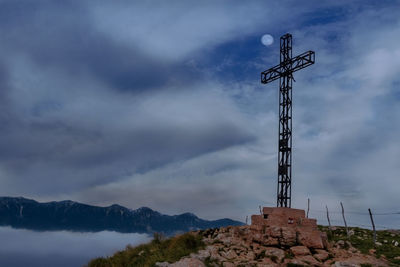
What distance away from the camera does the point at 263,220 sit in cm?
2933

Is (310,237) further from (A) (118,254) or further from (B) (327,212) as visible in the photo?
(B) (327,212)

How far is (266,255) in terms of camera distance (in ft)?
84.0

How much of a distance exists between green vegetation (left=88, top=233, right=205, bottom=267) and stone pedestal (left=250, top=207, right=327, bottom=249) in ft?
16.1

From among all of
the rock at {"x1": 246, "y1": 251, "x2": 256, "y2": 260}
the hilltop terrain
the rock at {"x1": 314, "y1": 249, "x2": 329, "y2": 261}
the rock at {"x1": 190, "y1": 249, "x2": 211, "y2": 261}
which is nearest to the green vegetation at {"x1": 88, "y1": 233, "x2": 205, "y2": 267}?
the hilltop terrain

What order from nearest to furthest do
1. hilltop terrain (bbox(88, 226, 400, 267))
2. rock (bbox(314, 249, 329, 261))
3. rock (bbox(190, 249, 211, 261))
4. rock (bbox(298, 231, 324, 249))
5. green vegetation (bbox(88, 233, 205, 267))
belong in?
1. hilltop terrain (bbox(88, 226, 400, 267))
2. rock (bbox(190, 249, 211, 261))
3. rock (bbox(314, 249, 329, 261))
4. green vegetation (bbox(88, 233, 205, 267))
5. rock (bbox(298, 231, 324, 249))

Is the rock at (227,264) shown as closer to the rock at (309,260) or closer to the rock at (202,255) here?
the rock at (202,255)

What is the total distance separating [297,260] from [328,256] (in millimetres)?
2722

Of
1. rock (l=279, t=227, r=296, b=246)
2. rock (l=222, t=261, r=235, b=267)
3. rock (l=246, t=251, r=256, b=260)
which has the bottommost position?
Result: rock (l=222, t=261, r=235, b=267)

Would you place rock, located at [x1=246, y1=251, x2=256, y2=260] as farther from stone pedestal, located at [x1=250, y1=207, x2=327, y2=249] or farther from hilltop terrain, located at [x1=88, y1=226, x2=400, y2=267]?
stone pedestal, located at [x1=250, y1=207, x2=327, y2=249]

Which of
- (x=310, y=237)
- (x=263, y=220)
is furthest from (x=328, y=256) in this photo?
(x=263, y=220)

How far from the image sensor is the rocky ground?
79.7 ft

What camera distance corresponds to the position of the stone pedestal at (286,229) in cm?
2712

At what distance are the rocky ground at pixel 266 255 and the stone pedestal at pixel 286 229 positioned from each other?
380 mm

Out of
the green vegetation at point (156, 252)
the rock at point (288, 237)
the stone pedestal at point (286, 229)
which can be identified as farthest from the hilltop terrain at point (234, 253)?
the stone pedestal at point (286, 229)
